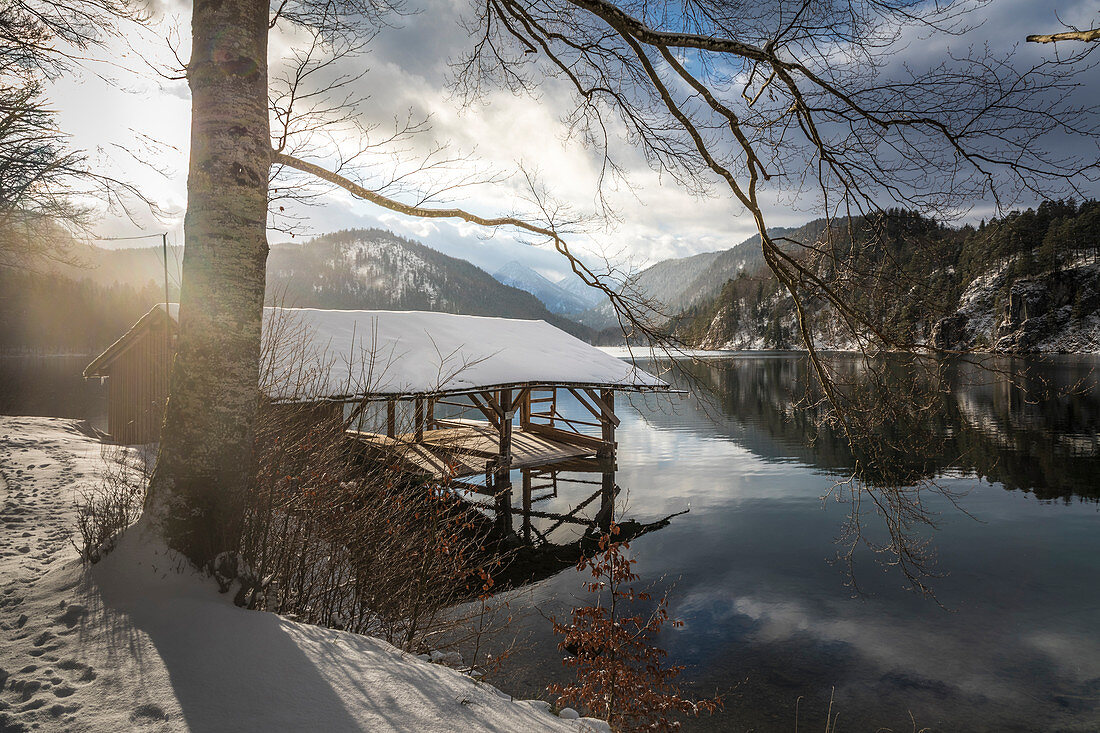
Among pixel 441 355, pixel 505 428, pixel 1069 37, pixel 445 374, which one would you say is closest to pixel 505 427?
pixel 505 428

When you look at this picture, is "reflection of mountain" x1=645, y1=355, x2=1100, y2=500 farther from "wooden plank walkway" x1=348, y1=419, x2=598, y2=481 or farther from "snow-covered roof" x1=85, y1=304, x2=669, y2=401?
"wooden plank walkway" x1=348, y1=419, x2=598, y2=481

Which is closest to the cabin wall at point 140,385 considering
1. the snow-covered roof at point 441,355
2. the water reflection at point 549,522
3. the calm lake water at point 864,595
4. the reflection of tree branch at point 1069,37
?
the snow-covered roof at point 441,355

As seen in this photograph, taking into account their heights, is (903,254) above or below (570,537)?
above

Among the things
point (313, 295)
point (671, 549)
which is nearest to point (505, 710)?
point (671, 549)

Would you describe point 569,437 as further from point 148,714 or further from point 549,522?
point 148,714

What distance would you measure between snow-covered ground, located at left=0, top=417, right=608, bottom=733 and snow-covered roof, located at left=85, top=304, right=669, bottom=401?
6.85 metres

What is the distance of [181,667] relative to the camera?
8.25 feet

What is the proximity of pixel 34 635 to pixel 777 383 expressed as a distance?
182 feet

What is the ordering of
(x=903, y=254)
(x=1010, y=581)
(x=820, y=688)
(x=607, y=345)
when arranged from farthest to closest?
(x=607, y=345) < (x=1010, y=581) < (x=820, y=688) < (x=903, y=254)

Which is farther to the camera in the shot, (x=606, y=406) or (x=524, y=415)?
(x=524, y=415)

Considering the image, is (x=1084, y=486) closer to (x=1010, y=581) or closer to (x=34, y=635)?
(x=1010, y=581)

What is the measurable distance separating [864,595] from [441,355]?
9757 mm

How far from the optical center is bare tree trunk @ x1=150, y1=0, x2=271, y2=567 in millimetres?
3385

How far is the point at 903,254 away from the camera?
4008 millimetres
